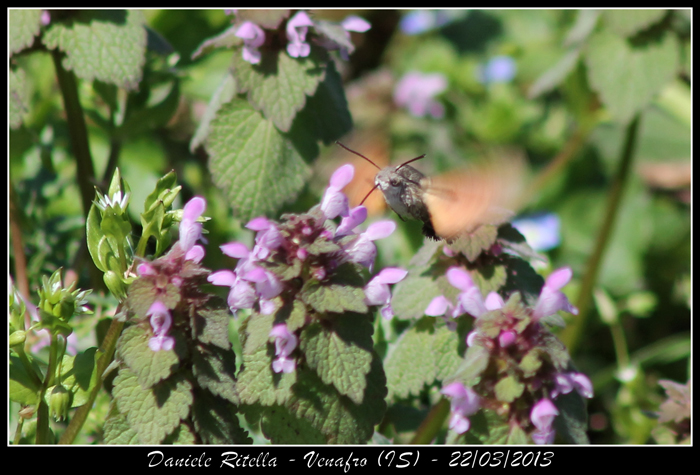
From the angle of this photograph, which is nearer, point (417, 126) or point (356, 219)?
point (356, 219)

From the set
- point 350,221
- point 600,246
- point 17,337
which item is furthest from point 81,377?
point 600,246

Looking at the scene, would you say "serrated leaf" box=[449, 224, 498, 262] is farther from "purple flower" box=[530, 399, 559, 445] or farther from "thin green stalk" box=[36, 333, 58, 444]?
"thin green stalk" box=[36, 333, 58, 444]

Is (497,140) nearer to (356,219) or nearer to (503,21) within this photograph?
(503,21)

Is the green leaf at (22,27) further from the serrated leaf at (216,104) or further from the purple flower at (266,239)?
the purple flower at (266,239)

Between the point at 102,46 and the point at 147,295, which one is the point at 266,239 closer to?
the point at 147,295

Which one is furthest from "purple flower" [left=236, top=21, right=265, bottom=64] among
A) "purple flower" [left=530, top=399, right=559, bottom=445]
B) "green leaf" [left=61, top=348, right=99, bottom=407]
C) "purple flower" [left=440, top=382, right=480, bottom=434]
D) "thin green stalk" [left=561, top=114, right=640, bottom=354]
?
"thin green stalk" [left=561, top=114, right=640, bottom=354]
